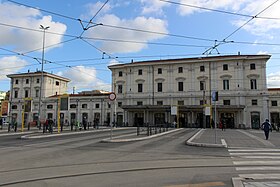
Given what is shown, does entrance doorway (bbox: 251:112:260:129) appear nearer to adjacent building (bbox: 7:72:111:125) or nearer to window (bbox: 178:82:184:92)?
window (bbox: 178:82:184:92)

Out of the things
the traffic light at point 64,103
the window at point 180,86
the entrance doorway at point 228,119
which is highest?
the window at point 180,86

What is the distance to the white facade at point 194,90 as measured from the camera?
5231 centimetres

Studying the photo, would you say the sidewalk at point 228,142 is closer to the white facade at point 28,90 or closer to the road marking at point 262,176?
the road marking at point 262,176

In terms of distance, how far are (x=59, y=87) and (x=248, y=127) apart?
172ft

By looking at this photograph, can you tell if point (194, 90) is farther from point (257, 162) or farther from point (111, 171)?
point (111, 171)

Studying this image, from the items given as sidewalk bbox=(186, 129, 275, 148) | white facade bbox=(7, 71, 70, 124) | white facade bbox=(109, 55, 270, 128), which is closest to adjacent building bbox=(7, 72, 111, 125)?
white facade bbox=(7, 71, 70, 124)

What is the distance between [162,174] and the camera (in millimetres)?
7695

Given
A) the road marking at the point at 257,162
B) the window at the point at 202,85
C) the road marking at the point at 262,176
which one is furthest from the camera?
the window at the point at 202,85

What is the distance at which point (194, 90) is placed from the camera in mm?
56312

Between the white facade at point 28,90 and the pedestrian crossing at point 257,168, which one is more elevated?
the white facade at point 28,90

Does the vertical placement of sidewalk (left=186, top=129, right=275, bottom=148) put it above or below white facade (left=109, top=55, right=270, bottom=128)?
below

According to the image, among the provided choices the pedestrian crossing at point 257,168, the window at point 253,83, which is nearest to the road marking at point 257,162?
the pedestrian crossing at point 257,168

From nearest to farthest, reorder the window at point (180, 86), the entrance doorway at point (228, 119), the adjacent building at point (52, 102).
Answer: the entrance doorway at point (228, 119), the window at point (180, 86), the adjacent building at point (52, 102)

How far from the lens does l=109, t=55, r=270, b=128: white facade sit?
52312mm
